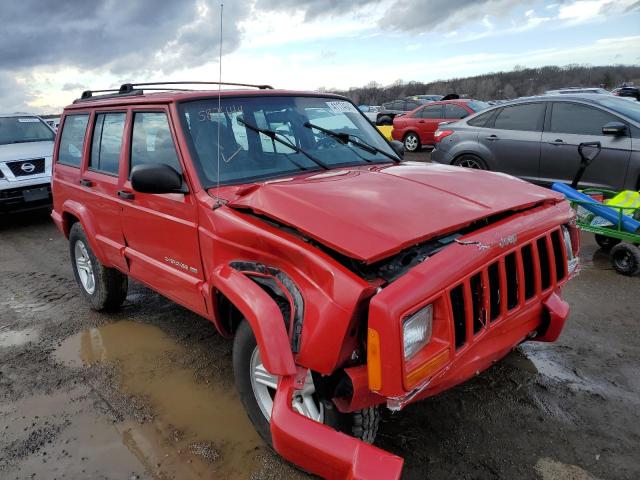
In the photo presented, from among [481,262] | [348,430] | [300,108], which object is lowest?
[348,430]

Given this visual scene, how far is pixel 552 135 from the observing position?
7062 mm

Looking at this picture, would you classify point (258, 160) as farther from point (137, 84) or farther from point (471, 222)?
point (137, 84)

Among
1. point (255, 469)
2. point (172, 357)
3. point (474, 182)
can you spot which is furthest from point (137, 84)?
point (255, 469)

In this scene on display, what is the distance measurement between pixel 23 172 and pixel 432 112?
10.7 m

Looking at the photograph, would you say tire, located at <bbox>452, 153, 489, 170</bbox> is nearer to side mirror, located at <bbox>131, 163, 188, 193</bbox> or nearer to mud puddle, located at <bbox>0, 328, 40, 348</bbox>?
side mirror, located at <bbox>131, 163, 188, 193</bbox>

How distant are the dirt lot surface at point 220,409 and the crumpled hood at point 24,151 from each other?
5114 millimetres

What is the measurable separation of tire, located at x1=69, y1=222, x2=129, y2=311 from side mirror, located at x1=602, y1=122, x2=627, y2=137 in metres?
6.04

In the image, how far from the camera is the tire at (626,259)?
16.3 feet

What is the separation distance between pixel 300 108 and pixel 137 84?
5.61 feet

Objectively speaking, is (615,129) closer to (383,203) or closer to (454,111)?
(383,203)

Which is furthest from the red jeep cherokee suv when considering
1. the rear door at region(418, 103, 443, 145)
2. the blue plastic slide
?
the rear door at region(418, 103, 443, 145)

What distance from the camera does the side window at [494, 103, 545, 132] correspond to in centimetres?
731

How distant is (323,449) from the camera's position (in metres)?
1.96

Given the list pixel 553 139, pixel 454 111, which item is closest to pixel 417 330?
pixel 553 139
